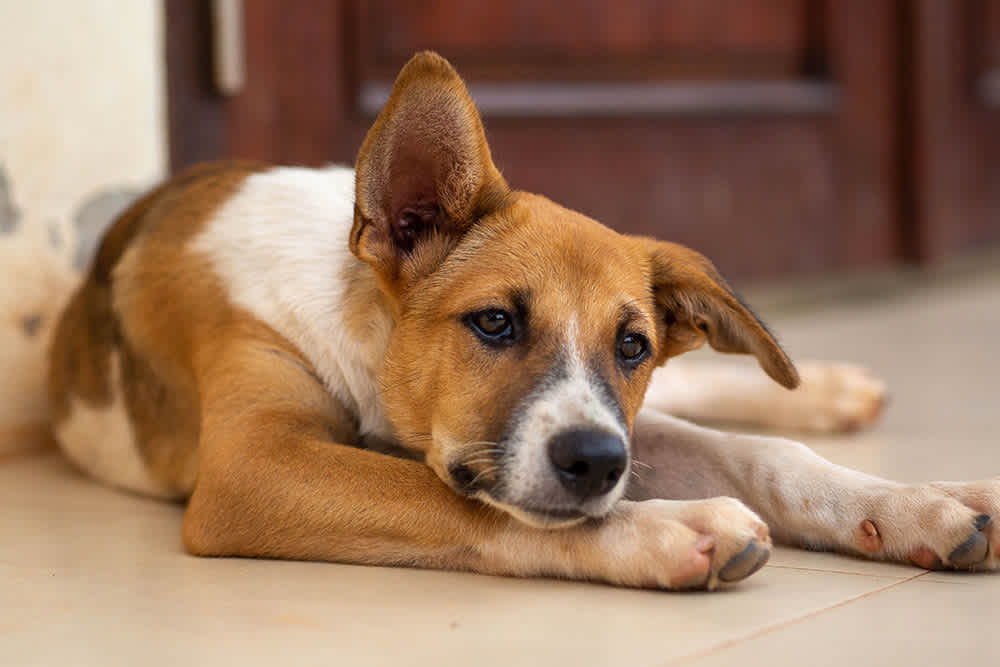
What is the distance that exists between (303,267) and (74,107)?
1.22 metres

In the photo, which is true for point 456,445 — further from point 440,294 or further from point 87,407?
point 87,407

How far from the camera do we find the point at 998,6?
678 centimetres

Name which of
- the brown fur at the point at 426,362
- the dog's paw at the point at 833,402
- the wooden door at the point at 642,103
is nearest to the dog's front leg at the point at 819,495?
the brown fur at the point at 426,362

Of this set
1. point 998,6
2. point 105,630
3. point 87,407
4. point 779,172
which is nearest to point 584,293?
point 105,630

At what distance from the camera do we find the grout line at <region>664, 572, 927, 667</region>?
1493 millimetres

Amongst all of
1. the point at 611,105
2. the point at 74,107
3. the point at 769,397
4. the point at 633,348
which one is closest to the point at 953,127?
the point at 611,105

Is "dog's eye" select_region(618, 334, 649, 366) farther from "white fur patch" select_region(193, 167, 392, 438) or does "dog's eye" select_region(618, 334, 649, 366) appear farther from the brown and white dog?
"white fur patch" select_region(193, 167, 392, 438)

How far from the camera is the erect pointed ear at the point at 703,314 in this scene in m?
2.17

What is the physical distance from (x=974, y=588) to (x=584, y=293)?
2.50 ft

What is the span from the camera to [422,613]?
1.69 meters

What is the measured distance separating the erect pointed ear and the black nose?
0.52 m

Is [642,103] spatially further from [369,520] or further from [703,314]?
[369,520]

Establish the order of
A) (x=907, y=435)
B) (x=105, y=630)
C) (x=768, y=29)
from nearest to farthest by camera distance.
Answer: (x=105, y=630) < (x=907, y=435) < (x=768, y=29)

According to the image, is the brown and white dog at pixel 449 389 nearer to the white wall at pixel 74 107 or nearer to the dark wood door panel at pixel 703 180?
the white wall at pixel 74 107
